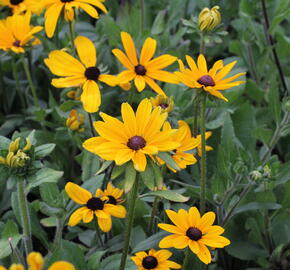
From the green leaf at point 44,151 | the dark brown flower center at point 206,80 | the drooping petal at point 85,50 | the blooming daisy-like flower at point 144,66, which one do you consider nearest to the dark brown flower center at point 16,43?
the drooping petal at point 85,50

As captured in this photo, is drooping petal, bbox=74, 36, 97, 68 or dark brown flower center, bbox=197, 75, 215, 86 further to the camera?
drooping petal, bbox=74, 36, 97, 68

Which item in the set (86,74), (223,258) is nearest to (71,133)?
(86,74)

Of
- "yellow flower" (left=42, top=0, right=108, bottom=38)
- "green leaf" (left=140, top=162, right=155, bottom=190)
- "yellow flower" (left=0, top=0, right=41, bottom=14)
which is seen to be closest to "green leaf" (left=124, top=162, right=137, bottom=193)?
"green leaf" (left=140, top=162, right=155, bottom=190)

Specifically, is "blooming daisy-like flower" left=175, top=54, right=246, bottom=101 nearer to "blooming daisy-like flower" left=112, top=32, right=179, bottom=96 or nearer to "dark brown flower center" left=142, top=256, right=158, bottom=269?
"blooming daisy-like flower" left=112, top=32, right=179, bottom=96

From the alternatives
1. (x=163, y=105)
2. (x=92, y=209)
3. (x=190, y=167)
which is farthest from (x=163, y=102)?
(x=190, y=167)

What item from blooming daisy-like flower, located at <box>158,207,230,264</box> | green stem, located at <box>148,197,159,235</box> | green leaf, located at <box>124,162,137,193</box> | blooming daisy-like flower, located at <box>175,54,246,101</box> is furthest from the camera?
green stem, located at <box>148,197,159,235</box>

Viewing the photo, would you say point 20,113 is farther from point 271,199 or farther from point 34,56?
point 271,199

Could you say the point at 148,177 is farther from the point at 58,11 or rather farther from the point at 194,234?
the point at 58,11
